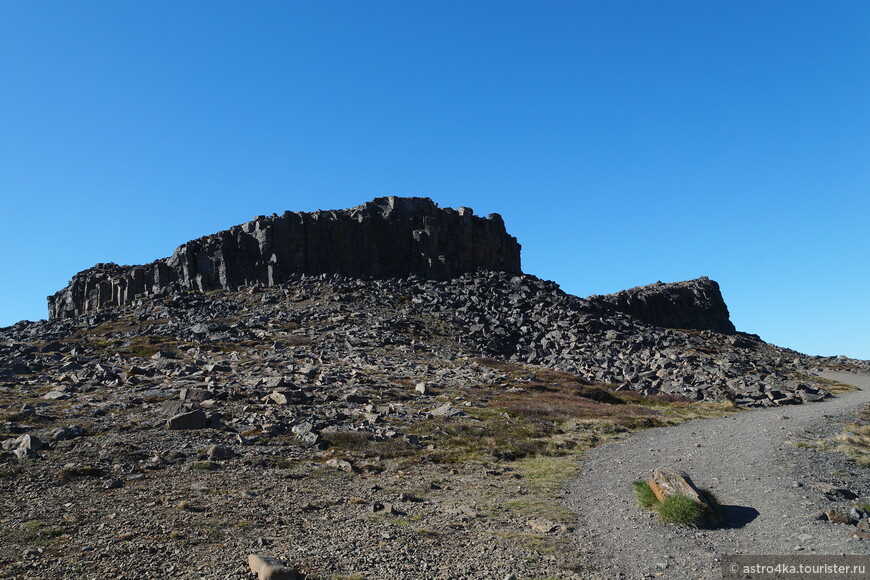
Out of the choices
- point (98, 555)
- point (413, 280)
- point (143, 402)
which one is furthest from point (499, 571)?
point (413, 280)

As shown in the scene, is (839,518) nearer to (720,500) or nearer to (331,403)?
(720,500)

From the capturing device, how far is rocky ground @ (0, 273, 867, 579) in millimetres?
13297

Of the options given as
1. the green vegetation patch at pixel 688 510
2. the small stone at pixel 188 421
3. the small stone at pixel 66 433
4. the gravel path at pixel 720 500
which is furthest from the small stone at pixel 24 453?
the green vegetation patch at pixel 688 510

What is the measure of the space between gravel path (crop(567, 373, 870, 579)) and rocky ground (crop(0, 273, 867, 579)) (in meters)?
1.10

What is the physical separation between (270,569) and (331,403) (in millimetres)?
21851

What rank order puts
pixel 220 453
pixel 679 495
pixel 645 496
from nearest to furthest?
pixel 679 495 → pixel 645 496 → pixel 220 453

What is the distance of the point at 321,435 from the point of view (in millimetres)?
25562

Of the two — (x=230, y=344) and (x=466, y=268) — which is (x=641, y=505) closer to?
(x=230, y=344)

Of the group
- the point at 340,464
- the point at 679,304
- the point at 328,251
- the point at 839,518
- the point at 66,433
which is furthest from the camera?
the point at 679,304

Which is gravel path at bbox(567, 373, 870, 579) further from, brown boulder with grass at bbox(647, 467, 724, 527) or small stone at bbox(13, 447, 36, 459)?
small stone at bbox(13, 447, 36, 459)

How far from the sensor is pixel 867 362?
11900 centimetres

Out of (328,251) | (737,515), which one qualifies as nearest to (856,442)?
(737,515)

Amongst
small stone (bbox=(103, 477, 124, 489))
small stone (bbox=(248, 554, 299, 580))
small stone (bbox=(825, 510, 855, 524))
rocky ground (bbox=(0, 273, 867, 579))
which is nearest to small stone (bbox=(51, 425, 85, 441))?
rocky ground (bbox=(0, 273, 867, 579))

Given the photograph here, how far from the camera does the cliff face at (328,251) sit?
89.7 metres
